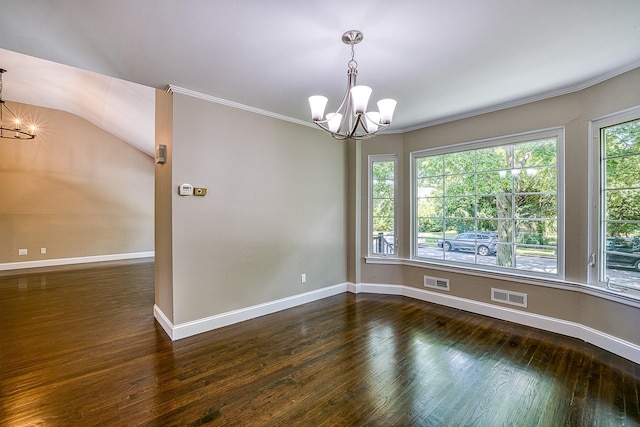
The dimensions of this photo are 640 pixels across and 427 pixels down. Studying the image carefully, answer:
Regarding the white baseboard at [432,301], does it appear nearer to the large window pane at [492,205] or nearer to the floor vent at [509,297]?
the floor vent at [509,297]

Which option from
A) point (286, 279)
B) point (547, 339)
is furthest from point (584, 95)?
point (286, 279)

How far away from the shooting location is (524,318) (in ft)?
10.9

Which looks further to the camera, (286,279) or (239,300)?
(286,279)

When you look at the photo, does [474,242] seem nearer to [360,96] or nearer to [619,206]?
[619,206]

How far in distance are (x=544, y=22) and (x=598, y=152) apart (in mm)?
1720

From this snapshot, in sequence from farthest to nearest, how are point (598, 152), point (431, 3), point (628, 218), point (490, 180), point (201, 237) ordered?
point (490, 180)
point (201, 237)
point (598, 152)
point (628, 218)
point (431, 3)

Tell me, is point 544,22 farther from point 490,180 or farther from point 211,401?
point 211,401

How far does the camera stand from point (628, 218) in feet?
8.72

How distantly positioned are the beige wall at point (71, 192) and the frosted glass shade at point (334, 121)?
7.22m

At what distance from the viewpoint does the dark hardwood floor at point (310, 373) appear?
6.11 ft

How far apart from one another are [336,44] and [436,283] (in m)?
3.40

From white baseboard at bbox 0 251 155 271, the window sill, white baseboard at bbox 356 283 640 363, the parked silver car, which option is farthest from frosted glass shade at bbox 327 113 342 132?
white baseboard at bbox 0 251 155 271

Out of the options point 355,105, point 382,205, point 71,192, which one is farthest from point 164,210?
point 71,192

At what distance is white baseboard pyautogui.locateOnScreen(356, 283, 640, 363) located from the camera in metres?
2.60
